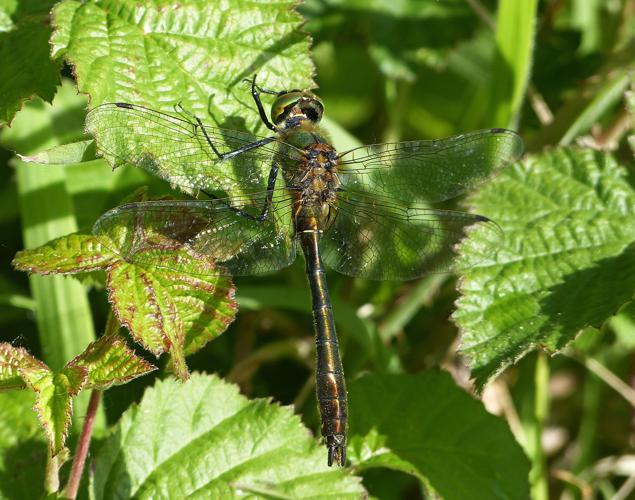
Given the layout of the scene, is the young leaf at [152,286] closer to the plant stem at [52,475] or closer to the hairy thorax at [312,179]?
the plant stem at [52,475]

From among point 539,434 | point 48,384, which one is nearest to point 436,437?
point 539,434

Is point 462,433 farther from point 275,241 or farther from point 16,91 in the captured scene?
point 16,91

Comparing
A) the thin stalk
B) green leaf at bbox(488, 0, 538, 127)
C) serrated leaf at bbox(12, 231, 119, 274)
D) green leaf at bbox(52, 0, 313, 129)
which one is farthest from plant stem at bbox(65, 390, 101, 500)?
green leaf at bbox(488, 0, 538, 127)

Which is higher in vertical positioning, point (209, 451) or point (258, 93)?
point (258, 93)

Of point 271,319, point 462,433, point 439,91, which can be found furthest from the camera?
point 439,91

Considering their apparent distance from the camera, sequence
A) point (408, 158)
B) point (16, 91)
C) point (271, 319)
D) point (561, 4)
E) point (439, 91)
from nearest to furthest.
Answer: point (16, 91) < point (408, 158) < point (271, 319) < point (561, 4) < point (439, 91)

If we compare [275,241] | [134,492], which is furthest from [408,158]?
[134,492]

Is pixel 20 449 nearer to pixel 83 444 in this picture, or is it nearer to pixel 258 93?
pixel 83 444
